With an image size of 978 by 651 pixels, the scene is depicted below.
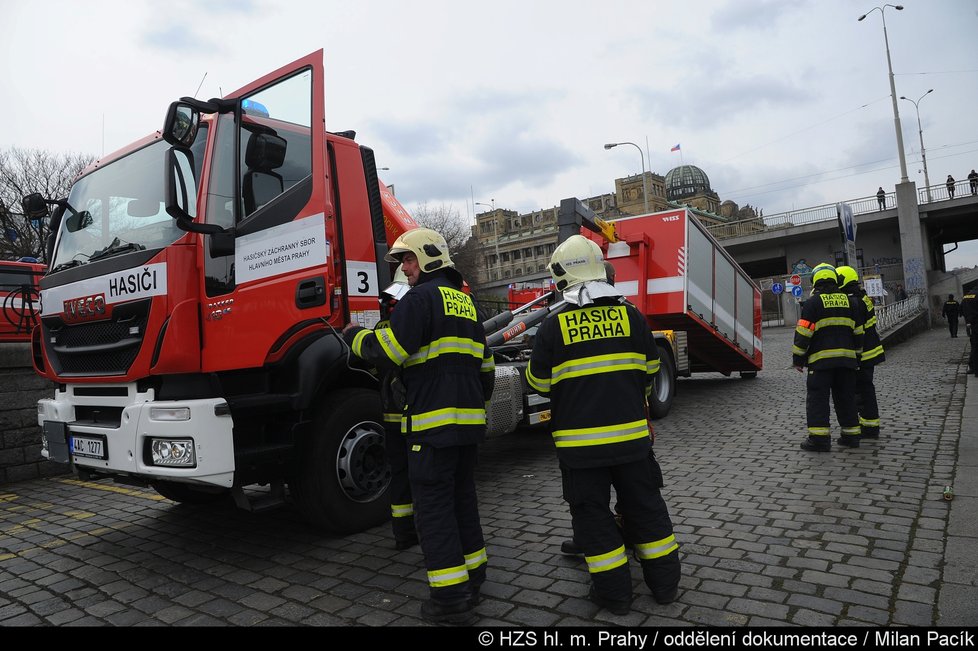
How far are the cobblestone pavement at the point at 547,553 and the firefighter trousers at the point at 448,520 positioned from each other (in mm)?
202

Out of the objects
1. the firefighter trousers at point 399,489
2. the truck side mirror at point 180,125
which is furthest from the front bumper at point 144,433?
the truck side mirror at point 180,125

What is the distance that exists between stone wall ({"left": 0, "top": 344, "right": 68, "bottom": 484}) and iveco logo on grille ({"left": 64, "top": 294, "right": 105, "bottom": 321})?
3487 millimetres

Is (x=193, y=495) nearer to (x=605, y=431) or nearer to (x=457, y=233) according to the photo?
(x=605, y=431)

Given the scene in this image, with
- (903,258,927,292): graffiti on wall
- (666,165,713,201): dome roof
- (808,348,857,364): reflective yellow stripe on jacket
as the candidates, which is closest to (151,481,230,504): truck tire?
(808,348,857,364): reflective yellow stripe on jacket

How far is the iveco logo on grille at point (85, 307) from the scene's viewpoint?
419 cm

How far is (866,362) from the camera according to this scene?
22.8 ft

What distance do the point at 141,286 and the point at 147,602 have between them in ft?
6.01

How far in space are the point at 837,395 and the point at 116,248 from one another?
6476 millimetres

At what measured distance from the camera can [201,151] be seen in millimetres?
4227

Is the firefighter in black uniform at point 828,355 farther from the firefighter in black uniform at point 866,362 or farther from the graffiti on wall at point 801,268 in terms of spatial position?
the graffiti on wall at point 801,268

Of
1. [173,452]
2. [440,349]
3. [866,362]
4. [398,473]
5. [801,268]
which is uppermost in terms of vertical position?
[801,268]

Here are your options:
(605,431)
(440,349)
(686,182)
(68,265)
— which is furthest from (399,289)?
(686,182)

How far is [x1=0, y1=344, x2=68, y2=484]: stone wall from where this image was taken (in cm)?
714

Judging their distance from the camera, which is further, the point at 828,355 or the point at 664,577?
the point at 828,355
